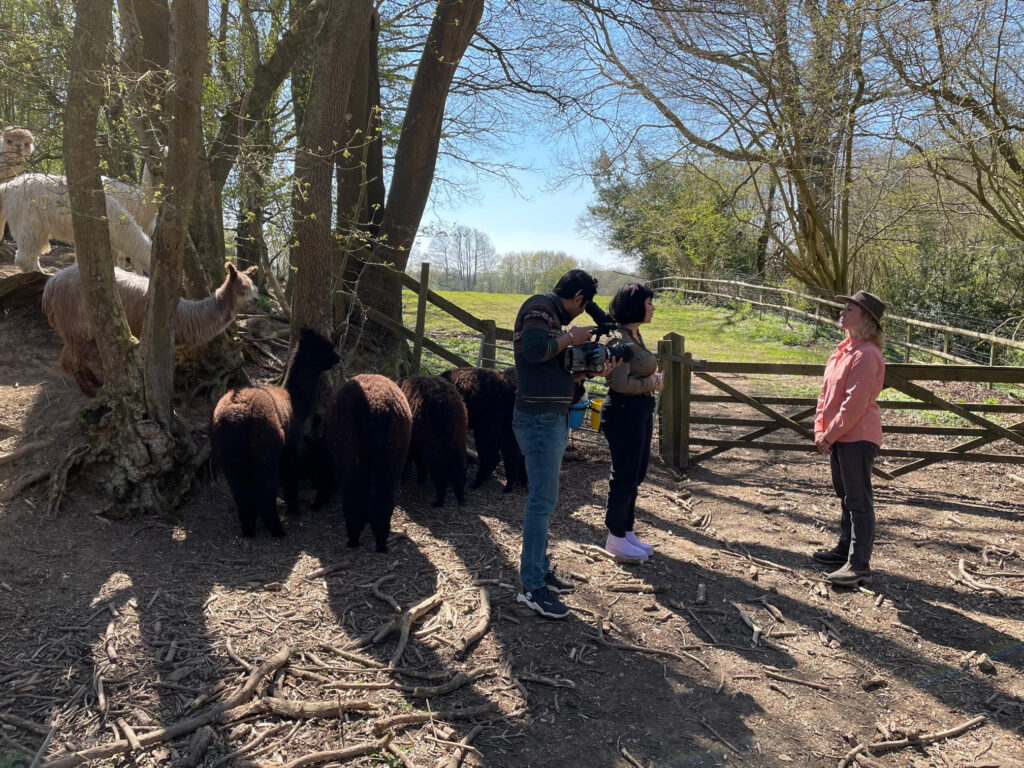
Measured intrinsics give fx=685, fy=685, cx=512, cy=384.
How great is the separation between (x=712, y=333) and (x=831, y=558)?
17153mm

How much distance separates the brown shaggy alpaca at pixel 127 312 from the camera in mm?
7008

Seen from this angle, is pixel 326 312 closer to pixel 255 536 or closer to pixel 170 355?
pixel 170 355

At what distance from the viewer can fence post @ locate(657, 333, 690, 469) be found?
827 cm

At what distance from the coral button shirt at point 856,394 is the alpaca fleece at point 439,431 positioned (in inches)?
128

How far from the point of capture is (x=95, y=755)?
10.2ft

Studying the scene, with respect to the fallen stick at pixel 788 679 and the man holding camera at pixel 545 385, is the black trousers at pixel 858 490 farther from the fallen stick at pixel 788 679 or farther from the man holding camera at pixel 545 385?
the man holding camera at pixel 545 385

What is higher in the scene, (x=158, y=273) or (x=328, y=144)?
(x=328, y=144)

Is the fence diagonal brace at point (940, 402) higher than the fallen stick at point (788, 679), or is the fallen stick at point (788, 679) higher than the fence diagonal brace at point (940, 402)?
the fence diagonal brace at point (940, 402)

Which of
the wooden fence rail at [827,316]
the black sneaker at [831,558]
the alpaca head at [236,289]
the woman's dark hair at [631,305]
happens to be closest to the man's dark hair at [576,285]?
the woman's dark hair at [631,305]

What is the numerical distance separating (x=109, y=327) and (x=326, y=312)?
2.15 m

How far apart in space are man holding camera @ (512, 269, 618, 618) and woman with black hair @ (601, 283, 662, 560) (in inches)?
18.5

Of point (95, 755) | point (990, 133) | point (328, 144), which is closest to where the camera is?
point (95, 755)

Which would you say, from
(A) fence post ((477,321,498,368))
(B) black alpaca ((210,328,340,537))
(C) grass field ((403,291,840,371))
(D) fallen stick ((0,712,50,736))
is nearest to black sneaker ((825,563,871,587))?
(B) black alpaca ((210,328,340,537))

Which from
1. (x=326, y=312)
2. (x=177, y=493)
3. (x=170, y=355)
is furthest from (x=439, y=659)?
(x=326, y=312)
